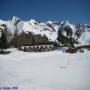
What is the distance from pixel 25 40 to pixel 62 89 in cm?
5807

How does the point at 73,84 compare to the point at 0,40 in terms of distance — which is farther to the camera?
the point at 0,40

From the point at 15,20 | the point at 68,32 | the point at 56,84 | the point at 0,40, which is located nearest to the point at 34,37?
the point at 68,32

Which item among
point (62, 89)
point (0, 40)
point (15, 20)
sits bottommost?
point (62, 89)

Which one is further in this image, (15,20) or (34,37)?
(15,20)

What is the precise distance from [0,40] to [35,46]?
10.8 meters

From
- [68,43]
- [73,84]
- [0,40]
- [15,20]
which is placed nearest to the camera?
[73,84]

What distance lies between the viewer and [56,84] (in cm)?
1213

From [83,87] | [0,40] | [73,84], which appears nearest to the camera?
[83,87]

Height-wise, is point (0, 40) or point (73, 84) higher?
point (0, 40)

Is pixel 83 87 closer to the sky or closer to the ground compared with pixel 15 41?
closer to the ground

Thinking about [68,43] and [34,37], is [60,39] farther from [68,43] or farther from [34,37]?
[34,37]

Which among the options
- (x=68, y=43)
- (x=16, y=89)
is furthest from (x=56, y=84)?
(x=68, y=43)

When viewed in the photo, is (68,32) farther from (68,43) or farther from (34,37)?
(34,37)

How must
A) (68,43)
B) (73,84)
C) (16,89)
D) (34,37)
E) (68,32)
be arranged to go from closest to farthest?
(16,89), (73,84), (68,43), (68,32), (34,37)
